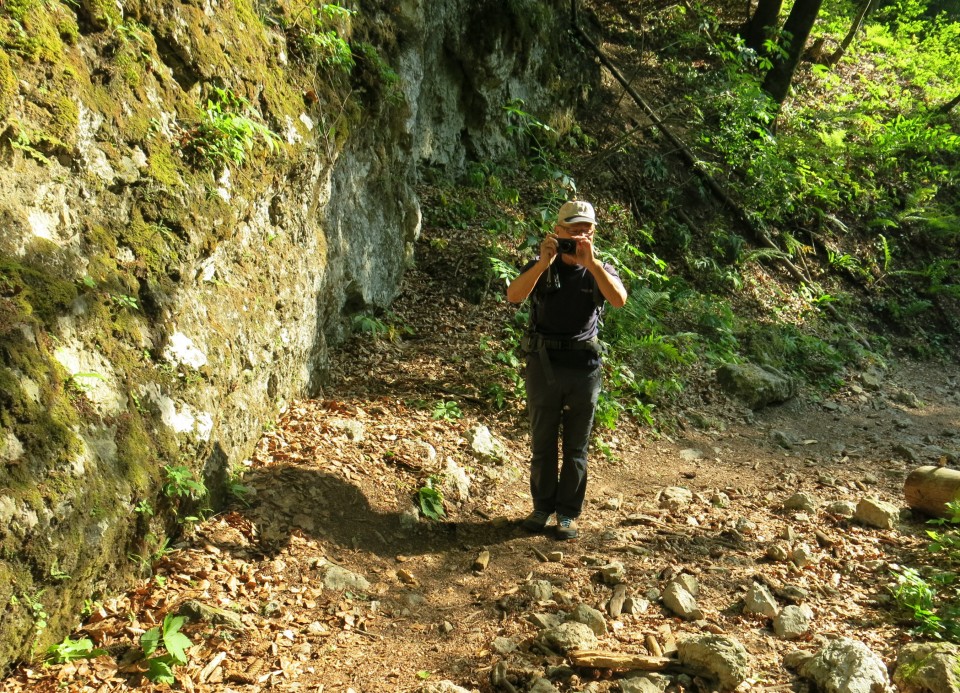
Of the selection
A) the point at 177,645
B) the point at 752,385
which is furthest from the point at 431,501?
the point at 752,385

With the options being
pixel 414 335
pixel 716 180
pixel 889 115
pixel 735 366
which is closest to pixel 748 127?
pixel 716 180

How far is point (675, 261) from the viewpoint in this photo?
12.4m

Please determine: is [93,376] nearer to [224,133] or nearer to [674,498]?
[224,133]

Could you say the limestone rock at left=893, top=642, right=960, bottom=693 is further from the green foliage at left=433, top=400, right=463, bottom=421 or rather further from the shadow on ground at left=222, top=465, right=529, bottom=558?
the green foliage at left=433, top=400, right=463, bottom=421

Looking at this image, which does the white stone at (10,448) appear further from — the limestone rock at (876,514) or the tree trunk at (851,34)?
the tree trunk at (851,34)

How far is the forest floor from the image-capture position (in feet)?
11.1

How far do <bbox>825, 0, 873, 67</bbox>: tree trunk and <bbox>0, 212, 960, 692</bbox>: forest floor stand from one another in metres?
12.8

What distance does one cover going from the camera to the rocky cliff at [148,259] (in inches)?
126

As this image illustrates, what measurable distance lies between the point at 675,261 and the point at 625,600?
9290mm

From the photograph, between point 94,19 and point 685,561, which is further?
point 685,561

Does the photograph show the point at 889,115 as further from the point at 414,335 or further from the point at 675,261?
the point at 414,335

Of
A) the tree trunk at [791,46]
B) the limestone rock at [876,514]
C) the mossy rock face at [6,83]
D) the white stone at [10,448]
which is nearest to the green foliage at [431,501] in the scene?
the white stone at [10,448]

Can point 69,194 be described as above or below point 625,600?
above

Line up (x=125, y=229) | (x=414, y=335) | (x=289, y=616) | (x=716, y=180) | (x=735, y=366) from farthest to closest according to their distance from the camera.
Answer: (x=716, y=180), (x=735, y=366), (x=414, y=335), (x=125, y=229), (x=289, y=616)
